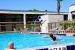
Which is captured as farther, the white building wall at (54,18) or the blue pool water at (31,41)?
the white building wall at (54,18)

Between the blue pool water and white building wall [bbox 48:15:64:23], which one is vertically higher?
white building wall [bbox 48:15:64:23]

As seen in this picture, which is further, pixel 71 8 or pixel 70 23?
pixel 71 8

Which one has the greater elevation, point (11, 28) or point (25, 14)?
point (25, 14)

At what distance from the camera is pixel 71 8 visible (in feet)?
113

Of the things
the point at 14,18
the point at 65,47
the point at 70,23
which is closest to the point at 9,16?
the point at 14,18

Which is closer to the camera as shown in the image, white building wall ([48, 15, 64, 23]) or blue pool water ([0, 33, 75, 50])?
blue pool water ([0, 33, 75, 50])

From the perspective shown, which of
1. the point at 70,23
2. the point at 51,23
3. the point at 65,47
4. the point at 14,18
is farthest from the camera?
the point at 14,18

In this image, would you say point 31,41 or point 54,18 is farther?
point 54,18

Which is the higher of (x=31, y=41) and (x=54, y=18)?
(x=54, y=18)

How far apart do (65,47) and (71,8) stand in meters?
29.2

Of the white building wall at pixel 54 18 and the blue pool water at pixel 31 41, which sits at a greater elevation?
the white building wall at pixel 54 18

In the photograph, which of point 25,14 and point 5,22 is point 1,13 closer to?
point 5,22

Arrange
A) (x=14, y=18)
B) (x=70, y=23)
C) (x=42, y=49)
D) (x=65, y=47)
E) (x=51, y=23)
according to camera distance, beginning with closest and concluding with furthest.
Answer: (x=42, y=49) → (x=65, y=47) → (x=70, y=23) → (x=51, y=23) → (x=14, y=18)

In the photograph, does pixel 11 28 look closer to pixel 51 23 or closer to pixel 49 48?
pixel 51 23
